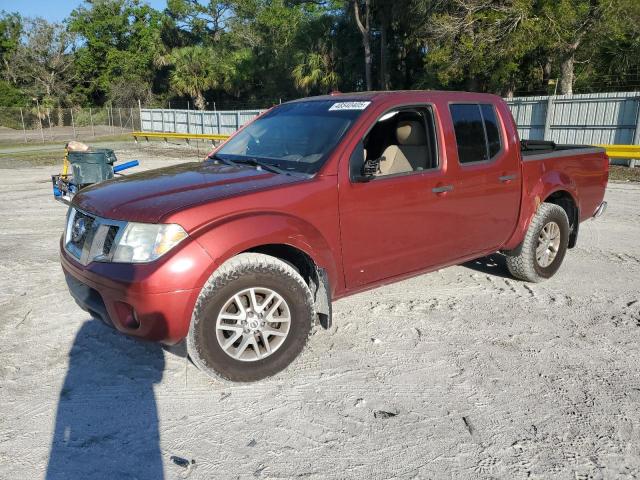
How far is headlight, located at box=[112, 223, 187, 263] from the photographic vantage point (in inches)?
117

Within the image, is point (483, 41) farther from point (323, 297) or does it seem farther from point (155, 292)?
point (155, 292)

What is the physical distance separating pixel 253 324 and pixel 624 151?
43.6 feet

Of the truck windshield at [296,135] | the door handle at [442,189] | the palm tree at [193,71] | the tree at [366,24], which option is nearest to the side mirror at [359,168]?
the truck windshield at [296,135]

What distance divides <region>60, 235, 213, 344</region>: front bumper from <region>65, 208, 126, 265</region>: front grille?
0.36ft

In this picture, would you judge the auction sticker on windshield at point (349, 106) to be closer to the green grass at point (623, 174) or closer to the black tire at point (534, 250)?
the black tire at point (534, 250)

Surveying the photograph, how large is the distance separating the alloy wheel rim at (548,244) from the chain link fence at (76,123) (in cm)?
3533

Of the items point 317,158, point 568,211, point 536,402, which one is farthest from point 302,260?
point 568,211

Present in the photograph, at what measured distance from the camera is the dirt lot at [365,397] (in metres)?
2.63

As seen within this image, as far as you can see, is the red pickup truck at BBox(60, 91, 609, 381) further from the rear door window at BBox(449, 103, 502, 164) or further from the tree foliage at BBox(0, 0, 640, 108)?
the tree foliage at BBox(0, 0, 640, 108)

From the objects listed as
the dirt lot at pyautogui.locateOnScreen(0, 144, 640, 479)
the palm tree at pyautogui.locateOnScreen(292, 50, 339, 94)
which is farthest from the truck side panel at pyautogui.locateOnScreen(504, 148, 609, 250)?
the palm tree at pyautogui.locateOnScreen(292, 50, 339, 94)

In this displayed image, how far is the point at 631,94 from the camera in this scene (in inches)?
564

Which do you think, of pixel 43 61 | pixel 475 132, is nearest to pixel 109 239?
pixel 475 132

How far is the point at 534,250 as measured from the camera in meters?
5.03

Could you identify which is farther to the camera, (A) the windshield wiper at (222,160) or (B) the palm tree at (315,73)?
(B) the palm tree at (315,73)
